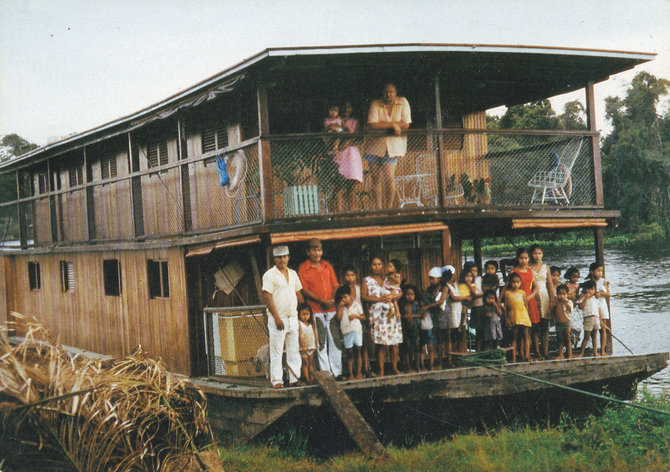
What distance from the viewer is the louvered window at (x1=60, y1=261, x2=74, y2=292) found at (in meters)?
16.6

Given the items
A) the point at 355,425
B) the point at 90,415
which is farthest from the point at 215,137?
the point at 90,415

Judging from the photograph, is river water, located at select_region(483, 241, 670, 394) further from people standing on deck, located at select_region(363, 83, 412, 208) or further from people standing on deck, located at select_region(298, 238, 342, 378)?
people standing on deck, located at select_region(298, 238, 342, 378)

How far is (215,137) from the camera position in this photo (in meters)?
13.3

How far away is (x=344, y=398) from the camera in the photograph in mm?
8781

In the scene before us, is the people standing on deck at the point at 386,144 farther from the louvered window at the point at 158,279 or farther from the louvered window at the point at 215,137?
the louvered window at the point at 158,279

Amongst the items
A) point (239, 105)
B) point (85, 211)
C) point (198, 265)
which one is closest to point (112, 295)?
point (85, 211)

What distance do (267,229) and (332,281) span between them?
1157 millimetres

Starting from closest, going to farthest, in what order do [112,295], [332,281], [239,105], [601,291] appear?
1. [332,281]
2. [601,291]
3. [239,105]
4. [112,295]

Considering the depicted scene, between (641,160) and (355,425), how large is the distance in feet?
85.1

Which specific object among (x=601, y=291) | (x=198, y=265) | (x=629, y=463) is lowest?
(x=629, y=463)

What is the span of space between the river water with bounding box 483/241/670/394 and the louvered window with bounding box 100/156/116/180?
13.4 m

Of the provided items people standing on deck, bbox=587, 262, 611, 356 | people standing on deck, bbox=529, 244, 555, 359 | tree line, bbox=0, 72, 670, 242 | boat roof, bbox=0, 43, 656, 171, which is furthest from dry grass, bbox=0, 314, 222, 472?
tree line, bbox=0, 72, 670, 242

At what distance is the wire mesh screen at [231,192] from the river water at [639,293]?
421 inches

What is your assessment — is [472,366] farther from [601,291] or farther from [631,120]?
→ [631,120]
